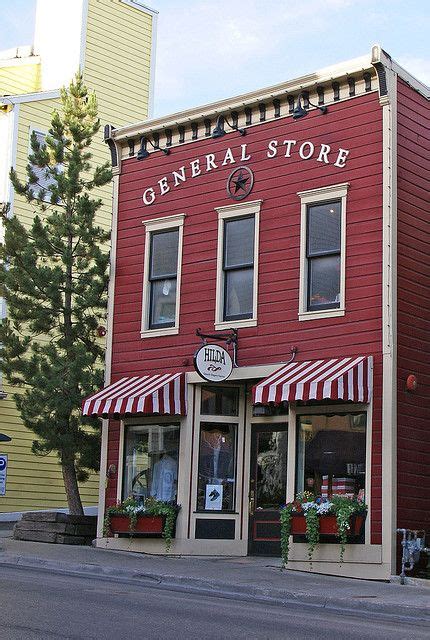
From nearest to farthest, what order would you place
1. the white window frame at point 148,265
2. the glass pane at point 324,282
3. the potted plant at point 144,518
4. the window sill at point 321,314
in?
the window sill at point 321,314
the glass pane at point 324,282
the potted plant at point 144,518
the white window frame at point 148,265

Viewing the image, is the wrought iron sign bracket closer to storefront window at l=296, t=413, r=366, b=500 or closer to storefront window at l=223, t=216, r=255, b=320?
storefront window at l=223, t=216, r=255, b=320

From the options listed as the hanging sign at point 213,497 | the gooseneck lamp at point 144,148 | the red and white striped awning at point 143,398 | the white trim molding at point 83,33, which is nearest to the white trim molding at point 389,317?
the hanging sign at point 213,497

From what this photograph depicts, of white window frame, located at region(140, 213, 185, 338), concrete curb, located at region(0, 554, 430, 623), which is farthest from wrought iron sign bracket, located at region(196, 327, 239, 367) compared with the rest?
concrete curb, located at region(0, 554, 430, 623)

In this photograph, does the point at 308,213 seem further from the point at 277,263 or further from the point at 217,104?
the point at 217,104

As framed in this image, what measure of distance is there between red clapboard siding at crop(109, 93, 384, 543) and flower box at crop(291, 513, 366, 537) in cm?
25

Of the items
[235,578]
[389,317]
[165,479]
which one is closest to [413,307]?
[389,317]

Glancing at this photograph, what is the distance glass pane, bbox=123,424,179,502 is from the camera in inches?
792

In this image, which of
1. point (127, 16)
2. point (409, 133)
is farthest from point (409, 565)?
point (127, 16)

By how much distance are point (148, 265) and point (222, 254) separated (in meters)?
1.89

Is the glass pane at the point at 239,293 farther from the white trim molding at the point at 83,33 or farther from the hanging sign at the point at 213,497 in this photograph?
the white trim molding at the point at 83,33

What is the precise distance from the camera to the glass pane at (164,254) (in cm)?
2106

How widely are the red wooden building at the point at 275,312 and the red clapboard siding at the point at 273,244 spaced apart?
1.3 inches

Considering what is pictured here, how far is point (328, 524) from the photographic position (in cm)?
1731

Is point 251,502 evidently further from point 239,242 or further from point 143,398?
point 239,242
